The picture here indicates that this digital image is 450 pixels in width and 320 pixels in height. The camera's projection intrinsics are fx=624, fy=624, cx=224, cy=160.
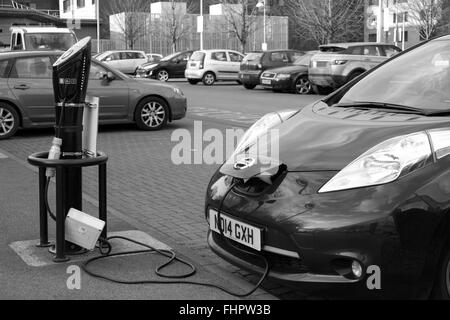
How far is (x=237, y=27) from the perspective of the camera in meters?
53.4

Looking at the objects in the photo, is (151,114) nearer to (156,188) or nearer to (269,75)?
(156,188)

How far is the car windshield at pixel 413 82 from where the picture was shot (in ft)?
13.2

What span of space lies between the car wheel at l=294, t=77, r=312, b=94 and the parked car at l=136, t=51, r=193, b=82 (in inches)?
379

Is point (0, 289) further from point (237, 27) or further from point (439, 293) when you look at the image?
point (237, 27)

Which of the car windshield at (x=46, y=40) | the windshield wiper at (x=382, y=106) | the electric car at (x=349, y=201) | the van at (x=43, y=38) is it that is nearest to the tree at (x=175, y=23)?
the van at (x=43, y=38)

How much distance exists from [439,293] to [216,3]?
6542 cm

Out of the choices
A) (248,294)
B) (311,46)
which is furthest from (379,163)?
(311,46)

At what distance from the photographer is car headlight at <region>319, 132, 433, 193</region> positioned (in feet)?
10.5

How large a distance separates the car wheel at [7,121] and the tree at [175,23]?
4629 cm

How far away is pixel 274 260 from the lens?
348 cm

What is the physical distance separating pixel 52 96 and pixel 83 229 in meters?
7.16

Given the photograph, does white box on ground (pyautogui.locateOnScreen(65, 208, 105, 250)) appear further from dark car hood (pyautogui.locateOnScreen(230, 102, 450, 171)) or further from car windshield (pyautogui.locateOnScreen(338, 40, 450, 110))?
car windshield (pyautogui.locateOnScreen(338, 40, 450, 110))

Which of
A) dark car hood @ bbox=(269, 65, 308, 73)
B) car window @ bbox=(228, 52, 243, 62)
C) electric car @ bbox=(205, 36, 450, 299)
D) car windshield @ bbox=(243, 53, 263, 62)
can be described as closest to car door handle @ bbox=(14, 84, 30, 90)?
electric car @ bbox=(205, 36, 450, 299)

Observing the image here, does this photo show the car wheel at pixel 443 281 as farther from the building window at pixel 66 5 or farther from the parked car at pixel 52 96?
the building window at pixel 66 5
